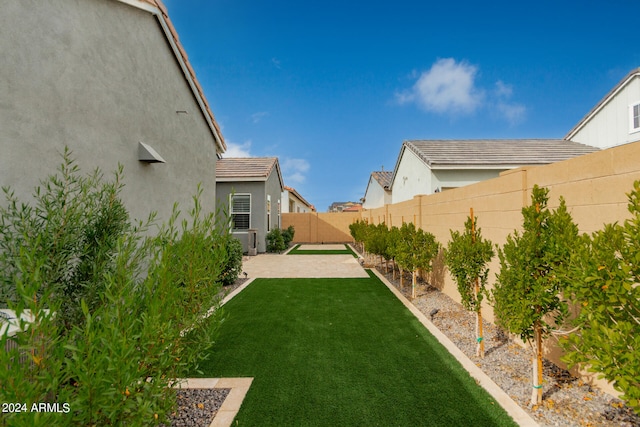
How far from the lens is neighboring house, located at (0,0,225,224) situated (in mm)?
3145

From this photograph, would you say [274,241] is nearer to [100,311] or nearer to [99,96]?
[99,96]

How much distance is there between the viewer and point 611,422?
2.72 metres

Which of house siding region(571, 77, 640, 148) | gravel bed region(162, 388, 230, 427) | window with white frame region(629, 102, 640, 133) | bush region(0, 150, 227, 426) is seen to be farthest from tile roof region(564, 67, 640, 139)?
gravel bed region(162, 388, 230, 427)

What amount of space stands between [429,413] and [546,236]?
2239 millimetres

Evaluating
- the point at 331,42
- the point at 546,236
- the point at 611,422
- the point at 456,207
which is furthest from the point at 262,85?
the point at 611,422

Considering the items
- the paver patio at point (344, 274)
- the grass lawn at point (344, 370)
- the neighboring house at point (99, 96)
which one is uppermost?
the neighboring house at point (99, 96)

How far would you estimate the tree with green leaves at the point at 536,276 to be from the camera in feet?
9.34

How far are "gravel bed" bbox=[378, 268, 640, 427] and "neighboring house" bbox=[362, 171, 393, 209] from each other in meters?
19.6

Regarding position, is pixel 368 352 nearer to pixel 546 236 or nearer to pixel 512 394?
pixel 512 394

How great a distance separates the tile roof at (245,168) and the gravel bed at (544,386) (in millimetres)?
13037

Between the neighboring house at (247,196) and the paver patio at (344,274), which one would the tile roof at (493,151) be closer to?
the paver patio at (344,274)

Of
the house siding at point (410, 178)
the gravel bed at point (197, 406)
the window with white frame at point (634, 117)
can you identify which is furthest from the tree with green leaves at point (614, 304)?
the window with white frame at point (634, 117)

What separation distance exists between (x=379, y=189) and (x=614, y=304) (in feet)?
82.5

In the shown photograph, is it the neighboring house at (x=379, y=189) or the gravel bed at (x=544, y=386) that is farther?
the neighboring house at (x=379, y=189)
